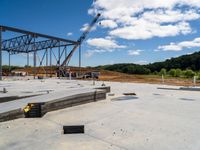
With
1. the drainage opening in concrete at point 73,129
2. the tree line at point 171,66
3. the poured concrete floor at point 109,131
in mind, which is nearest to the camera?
the poured concrete floor at point 109,131

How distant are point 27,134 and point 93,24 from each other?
43.1m

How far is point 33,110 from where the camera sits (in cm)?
579

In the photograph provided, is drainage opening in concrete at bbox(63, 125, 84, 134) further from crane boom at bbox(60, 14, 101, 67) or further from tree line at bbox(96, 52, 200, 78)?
tree line at bbox(96, 52, 200, 78)

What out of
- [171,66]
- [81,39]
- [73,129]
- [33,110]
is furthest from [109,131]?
[171,66]

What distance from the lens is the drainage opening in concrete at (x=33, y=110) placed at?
569 cm

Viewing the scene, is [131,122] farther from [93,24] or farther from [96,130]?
[93,24]

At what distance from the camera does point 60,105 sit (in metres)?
6.65

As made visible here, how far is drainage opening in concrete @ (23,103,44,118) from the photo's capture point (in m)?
5.69

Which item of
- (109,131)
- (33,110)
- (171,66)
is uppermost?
(171,66)

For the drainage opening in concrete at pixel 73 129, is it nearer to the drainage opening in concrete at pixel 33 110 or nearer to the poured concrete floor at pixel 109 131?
the poured concrete floor at pixel 109 131

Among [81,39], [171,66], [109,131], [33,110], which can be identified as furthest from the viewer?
[171,66]

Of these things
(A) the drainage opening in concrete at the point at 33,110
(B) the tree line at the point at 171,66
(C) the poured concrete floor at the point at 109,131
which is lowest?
(C) the poured concrete floor at the point at 109,131

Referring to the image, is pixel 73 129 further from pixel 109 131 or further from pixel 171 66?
pixel 171 66

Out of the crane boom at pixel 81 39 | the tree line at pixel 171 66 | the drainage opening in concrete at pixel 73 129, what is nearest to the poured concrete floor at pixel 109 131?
the drainage opening in concrete at pixel 73 129
